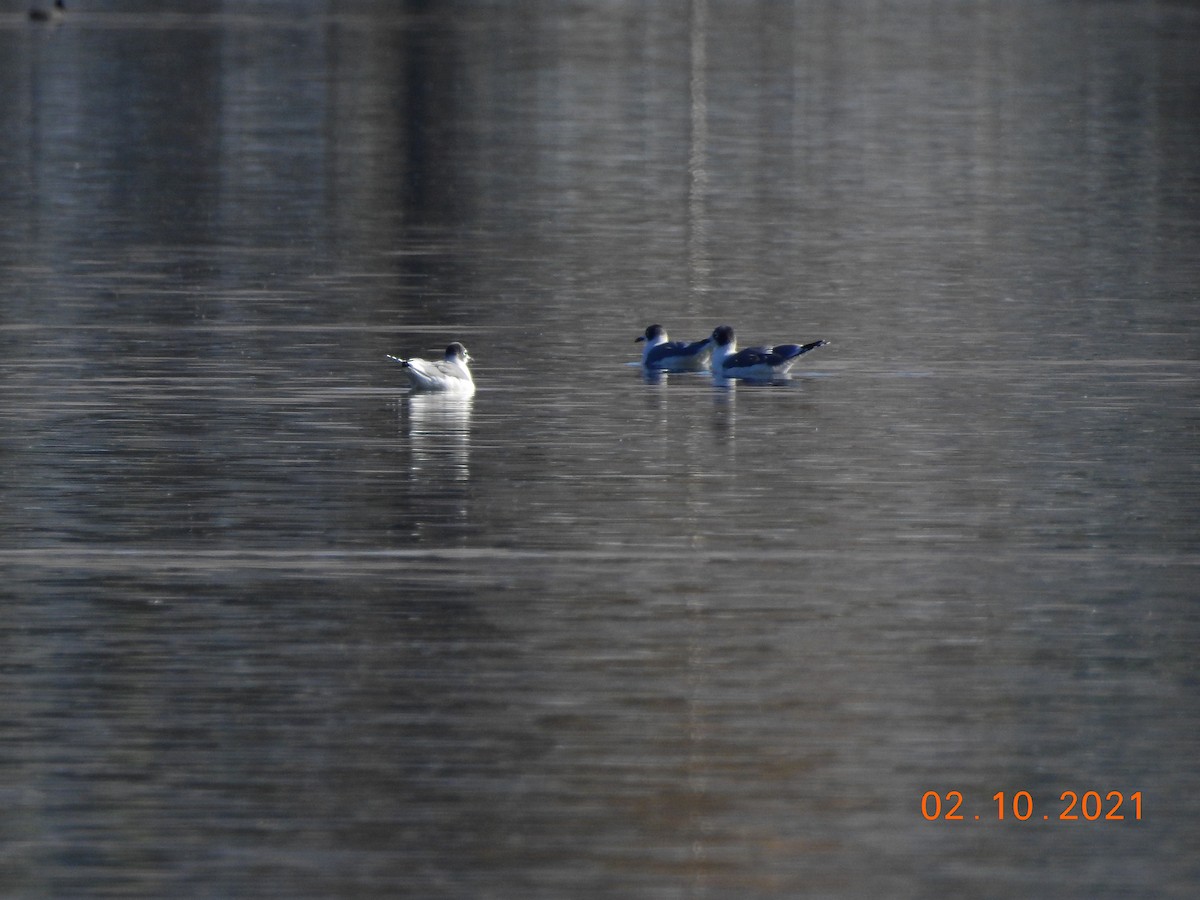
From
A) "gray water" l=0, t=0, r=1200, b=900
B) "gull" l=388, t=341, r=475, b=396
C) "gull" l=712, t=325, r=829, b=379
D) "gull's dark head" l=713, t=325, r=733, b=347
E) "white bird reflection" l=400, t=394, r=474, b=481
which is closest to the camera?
"gray water" l=0, t=0, r=1200, b=900

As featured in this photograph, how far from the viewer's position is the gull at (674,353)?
83.5 ft

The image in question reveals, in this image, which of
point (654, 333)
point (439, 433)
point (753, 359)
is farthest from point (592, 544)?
point (654, 333)

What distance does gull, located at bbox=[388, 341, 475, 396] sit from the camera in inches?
922

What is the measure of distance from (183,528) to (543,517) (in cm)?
208

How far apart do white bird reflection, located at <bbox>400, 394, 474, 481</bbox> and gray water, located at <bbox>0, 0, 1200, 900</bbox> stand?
0.06 m

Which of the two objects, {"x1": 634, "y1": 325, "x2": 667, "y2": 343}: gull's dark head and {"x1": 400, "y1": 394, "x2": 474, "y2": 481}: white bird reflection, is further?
{"x1": 634, "y1": 325, "x2": 667, "y2": 343}: gull's dark head

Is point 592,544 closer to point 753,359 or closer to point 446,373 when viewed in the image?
point 446,373

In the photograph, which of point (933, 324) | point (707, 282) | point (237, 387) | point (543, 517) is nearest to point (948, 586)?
point (543, 517)

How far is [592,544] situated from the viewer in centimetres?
1733
